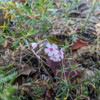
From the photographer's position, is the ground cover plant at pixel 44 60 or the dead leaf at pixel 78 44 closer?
the ground cover plant at pixel 44 60

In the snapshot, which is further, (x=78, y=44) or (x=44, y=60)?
(x=78, y=44)

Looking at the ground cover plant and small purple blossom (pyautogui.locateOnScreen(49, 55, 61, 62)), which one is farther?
small purple blossom (pyautogui.locateOnScreen(49, 55, 61, 62))

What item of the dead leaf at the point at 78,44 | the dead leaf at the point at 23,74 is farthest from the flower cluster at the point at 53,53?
the dead leaf at the point at 78,44

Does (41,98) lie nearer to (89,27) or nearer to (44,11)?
(44,11)

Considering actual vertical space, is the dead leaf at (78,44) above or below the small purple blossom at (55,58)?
above

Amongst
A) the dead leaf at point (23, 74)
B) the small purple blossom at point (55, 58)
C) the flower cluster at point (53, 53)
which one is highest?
the flower cluster at point (53, 53)

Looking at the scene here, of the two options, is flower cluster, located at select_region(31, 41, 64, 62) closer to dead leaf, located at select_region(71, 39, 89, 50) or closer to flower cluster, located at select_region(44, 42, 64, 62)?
flower cluster, located at select_region(44, 42, 64, 62)

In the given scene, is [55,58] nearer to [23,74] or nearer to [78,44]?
[23,74]

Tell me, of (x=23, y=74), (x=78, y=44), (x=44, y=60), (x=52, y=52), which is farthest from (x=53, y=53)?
(x=78, y=44)

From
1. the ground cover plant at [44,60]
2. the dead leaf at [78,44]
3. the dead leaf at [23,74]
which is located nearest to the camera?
the ground cover plant at [44,60]

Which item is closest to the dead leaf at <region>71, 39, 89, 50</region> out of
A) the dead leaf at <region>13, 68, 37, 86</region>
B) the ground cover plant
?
the ground cover plant

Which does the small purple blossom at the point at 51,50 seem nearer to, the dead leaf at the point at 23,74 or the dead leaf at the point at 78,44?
the dead leaf at the point at 23,74
